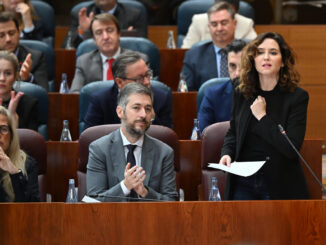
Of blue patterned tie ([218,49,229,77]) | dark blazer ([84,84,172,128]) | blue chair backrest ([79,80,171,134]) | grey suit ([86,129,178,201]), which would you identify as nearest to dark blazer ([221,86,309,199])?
grey suit ([86,129,178,201])

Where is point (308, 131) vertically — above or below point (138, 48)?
below

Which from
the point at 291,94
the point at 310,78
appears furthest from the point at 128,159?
the point at 310,78

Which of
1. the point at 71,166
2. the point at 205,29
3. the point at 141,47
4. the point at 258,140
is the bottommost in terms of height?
the point at 71,166

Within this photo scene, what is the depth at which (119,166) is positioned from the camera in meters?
2.55

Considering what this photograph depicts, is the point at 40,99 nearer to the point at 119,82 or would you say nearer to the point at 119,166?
the point at 119,82

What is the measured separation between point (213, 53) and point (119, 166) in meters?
1.56

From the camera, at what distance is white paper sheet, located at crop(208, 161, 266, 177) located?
235 centimetres

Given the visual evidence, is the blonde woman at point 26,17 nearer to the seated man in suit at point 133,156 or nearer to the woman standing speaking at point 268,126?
the seated man in suit at point 133,156

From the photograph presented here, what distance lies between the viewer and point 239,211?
1969 millimetres

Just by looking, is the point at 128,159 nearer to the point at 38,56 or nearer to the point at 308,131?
the point at 38,56

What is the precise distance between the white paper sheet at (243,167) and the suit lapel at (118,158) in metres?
0.36

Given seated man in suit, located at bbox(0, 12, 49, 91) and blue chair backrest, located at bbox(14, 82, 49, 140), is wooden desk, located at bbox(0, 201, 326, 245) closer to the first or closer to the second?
blue chair backrest, located at bbox(14, 82, 49, 140)

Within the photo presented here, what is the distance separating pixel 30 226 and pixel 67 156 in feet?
3.51

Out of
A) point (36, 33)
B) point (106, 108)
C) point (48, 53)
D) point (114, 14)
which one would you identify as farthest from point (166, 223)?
point (36, 33)
